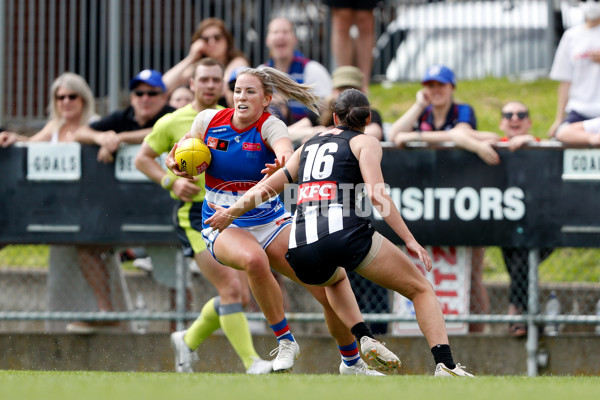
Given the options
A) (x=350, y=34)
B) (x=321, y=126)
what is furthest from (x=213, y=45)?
(x=350, y=34)

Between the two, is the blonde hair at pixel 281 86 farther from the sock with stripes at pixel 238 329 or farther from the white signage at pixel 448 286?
the white signage at pixel 448 286

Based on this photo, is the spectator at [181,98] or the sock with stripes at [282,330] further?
the spectator at [181,98]

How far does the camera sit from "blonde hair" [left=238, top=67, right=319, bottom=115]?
302 inches

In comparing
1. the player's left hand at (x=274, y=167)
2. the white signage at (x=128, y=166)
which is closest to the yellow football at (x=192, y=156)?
the player's left hand at (x=274, y=167)

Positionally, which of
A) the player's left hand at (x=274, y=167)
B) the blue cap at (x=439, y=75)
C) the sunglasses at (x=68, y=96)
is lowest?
the player's left hand at (x=274, y=167)

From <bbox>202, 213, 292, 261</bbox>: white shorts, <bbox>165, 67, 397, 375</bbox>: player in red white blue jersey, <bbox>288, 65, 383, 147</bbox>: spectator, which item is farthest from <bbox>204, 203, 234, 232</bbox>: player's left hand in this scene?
<bbox>288, 65, 383, 147</bbox>: spectator

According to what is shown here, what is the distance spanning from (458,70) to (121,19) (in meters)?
4.97

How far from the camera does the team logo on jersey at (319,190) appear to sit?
7008mm

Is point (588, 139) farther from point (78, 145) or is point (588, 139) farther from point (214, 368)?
point (78, 145)

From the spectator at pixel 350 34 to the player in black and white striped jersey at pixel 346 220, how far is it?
180 inches

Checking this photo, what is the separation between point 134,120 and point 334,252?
373 cm

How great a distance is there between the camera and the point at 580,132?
943 cm

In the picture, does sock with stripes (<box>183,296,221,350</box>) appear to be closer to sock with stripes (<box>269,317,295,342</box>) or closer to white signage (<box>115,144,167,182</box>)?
sock with stripes (<box>269,317,295,342</box>)

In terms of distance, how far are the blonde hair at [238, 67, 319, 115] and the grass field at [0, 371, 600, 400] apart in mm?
2216
